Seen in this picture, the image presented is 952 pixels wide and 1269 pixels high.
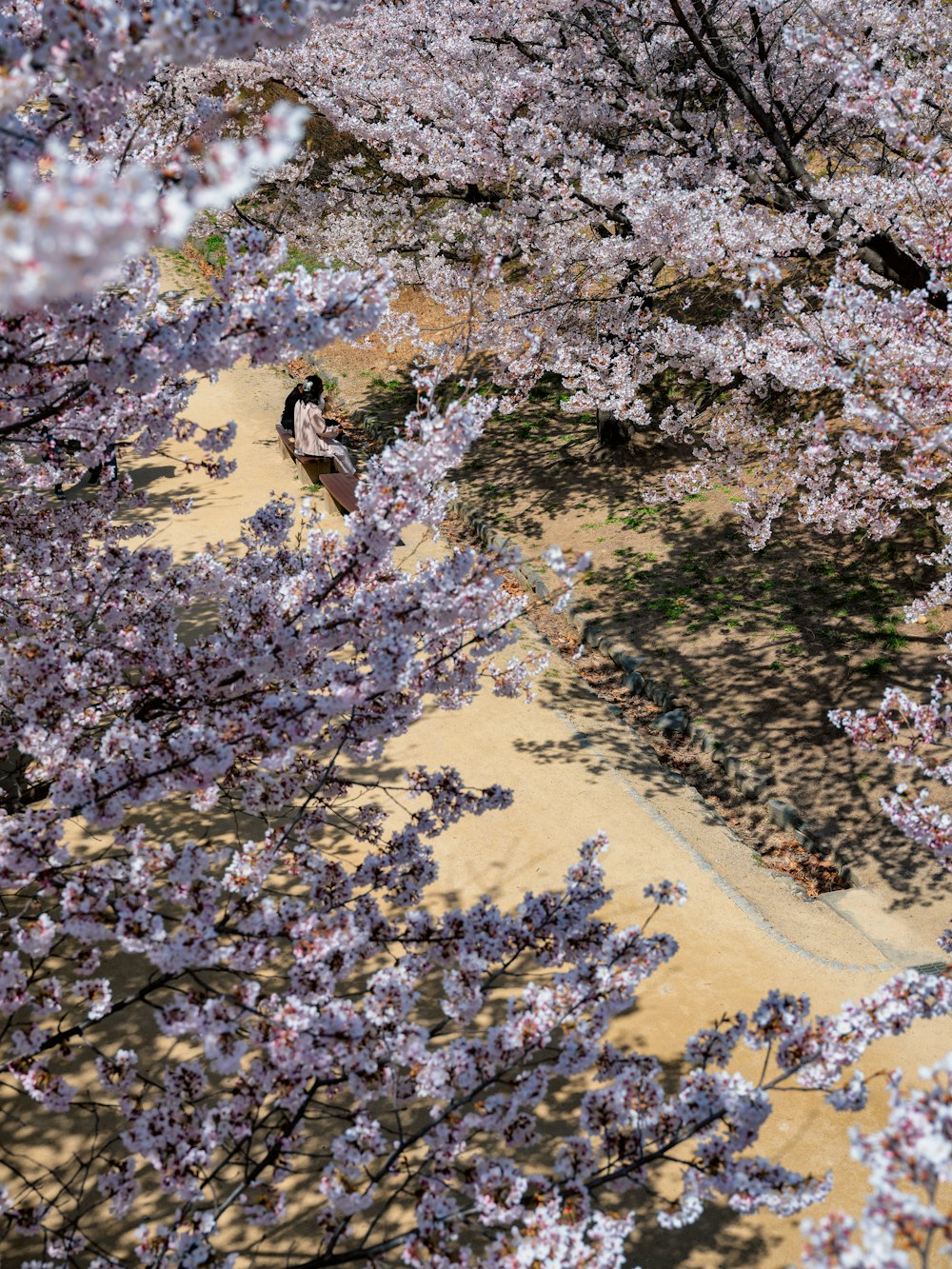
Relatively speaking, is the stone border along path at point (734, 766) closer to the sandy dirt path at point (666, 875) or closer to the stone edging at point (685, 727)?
the stone edging at point (685, 727)

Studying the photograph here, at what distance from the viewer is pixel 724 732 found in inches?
329

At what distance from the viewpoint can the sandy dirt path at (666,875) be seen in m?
4.54

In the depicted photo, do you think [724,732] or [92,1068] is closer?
[92,1068]

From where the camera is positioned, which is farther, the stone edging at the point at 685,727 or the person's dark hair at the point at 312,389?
the person's dark hair at the point at 312,389

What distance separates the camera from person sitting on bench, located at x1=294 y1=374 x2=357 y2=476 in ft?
38.6

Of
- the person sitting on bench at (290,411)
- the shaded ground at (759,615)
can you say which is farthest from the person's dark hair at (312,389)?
the shaded ground at (759,615)

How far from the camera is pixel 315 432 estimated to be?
11.9m

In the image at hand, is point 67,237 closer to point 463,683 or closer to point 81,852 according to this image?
point 463,683

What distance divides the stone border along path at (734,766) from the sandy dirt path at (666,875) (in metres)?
0.16

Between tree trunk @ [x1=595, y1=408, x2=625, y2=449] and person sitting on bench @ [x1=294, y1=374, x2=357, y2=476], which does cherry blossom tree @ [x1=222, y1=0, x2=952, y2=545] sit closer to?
tree trunk @ [x1=595, y1=408, x2=625, y2=449]

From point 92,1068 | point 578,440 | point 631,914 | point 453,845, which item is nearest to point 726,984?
point 631,914

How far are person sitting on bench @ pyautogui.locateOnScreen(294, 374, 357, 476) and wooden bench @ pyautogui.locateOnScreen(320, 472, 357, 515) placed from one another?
0.95 feet

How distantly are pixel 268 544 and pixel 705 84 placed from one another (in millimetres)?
10191

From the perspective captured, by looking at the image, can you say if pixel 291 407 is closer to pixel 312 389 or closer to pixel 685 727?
pixel 312 389
